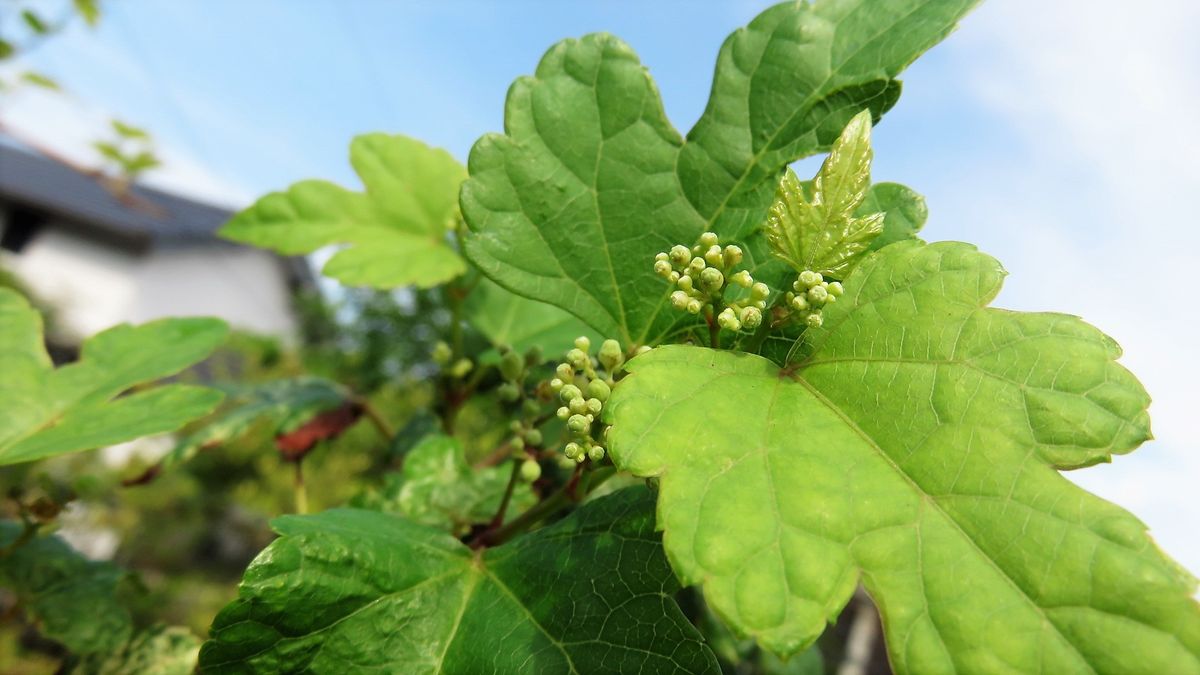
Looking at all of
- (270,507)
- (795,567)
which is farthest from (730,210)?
(270,507)

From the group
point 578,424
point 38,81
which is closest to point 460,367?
point 578,424

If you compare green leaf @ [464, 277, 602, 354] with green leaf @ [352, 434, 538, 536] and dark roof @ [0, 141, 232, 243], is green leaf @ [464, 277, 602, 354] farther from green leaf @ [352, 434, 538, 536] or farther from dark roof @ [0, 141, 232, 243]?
dark roof @ [0, 141, 232, 243]

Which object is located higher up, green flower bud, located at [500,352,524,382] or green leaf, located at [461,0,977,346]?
green leaf, located at [461,0,977,346]

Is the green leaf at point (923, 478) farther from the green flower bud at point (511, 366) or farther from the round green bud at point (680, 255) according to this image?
the green flower bud at point (511, 366)

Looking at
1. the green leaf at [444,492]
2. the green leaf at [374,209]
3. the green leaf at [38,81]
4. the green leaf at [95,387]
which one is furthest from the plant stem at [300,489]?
the green leaf at [38,81]

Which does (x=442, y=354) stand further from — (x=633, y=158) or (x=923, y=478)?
(x=923, y=478)

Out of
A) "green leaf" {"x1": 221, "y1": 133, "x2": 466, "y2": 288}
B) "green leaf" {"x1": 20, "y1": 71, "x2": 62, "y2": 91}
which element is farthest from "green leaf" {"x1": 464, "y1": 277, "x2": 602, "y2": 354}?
"green leaf" {"x1": 20, "y1": 71, "x2": 62, "y2": 91}

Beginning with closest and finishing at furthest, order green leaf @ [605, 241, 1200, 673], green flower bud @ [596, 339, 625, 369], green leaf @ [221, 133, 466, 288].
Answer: green leaf @ [605, 241, 1200, 673] < green flower bud @ [596, 339, 625, 369] < green leaf @ [221, 133, 466, 288]
